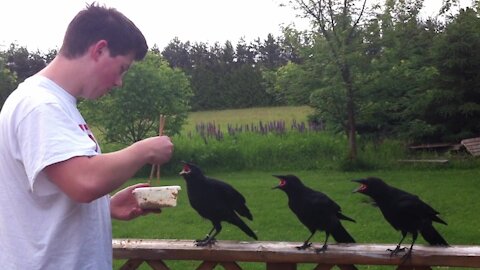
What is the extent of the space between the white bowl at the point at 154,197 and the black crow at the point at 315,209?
99 cm

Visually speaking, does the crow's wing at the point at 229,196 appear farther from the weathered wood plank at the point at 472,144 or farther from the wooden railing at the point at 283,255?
the weathered wood plank at the point at 472,144

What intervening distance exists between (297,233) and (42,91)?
20.4 ft

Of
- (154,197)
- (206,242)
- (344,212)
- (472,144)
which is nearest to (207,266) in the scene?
(206,242)

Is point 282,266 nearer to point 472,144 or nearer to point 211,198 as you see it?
point 211,198

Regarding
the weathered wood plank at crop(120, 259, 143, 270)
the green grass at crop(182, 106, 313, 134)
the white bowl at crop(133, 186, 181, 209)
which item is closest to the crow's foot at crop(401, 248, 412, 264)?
the white bowl at crop(133, 186, 181, 209)

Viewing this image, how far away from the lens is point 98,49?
2039 mm

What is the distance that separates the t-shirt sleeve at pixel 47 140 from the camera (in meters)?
1.87

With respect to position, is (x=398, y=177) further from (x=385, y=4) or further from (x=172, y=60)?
(x=172, y=60)

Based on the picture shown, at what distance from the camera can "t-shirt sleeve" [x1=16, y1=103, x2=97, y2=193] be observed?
1.87 m

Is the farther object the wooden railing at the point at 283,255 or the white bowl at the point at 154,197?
the wooden railing at the point at 283,255

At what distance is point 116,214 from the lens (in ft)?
8.27

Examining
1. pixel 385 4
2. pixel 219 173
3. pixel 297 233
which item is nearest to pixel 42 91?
pixel 297 233

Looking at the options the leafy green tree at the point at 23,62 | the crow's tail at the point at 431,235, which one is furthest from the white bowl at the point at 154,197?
the leafy green tree at the point at 23,62

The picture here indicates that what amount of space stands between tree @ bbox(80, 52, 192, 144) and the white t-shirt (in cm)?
1286
